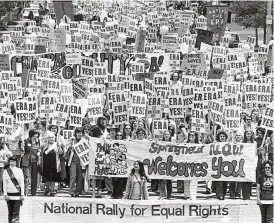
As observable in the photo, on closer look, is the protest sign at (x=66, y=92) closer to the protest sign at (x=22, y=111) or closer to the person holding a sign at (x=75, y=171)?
the protest sign at (x=22, y=111)

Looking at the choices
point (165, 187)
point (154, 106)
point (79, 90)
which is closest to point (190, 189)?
point (165, 187)

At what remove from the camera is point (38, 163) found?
22.1 metres

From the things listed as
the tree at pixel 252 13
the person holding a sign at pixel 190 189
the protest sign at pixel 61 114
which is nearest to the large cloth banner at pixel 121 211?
the person holding a sign at pixel 190 189

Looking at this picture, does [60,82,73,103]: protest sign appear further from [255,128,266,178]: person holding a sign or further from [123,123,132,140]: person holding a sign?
[255,128,266,178]: person holding a sign

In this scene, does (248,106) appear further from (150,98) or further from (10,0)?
(10,0)

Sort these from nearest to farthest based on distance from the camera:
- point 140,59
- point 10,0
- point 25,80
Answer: point 25,80 → point 140,59 → point 10,0

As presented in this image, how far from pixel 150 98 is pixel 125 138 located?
341cm

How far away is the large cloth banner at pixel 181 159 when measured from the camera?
795 inches

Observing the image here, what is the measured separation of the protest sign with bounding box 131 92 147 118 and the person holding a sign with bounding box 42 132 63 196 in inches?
105

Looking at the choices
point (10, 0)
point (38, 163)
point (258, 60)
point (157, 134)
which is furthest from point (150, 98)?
point (10, 0)

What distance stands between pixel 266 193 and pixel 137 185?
2.01m

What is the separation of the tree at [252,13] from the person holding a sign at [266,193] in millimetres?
37666

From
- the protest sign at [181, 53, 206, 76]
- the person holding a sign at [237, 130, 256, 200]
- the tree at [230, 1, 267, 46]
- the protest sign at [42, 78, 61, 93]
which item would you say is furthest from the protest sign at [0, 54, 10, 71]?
the tree at [230, 1, 267, 46]

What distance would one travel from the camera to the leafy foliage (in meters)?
56.0
